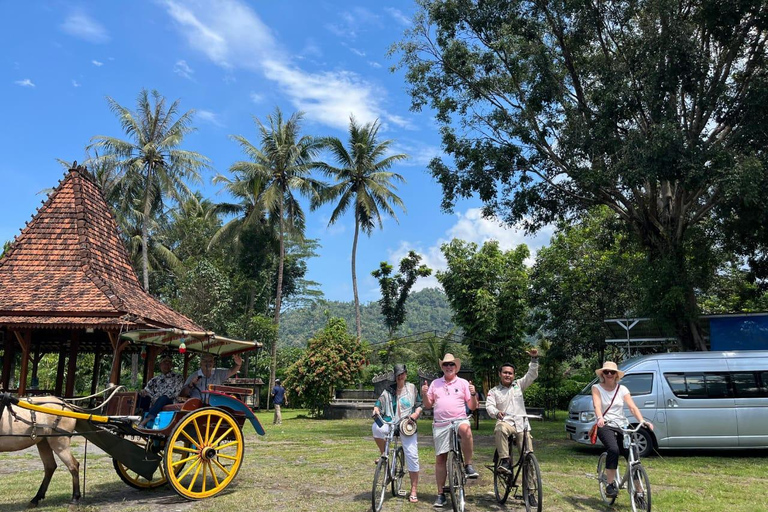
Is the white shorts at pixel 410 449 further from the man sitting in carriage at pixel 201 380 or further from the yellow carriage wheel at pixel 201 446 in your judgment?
the man sitting in carriage at pixel 201 380

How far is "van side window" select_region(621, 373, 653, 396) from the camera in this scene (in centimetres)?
1195

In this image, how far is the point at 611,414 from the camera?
702cm

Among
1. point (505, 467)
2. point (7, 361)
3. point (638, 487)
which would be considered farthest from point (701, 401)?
point (7, 361)

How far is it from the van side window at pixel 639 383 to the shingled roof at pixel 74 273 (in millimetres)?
9775

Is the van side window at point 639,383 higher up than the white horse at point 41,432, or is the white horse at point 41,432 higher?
the van side window at point 639,383

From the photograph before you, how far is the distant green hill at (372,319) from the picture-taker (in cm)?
9425

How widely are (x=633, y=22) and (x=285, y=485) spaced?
14.6 m

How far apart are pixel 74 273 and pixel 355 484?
8.19 m

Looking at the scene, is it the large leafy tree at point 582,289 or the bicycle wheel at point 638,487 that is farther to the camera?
the large leafy tree at point 582,289

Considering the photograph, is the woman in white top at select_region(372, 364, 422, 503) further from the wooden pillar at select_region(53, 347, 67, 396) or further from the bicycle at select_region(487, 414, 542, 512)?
the wooden pillar at select_region(53, 347, 67, 396)

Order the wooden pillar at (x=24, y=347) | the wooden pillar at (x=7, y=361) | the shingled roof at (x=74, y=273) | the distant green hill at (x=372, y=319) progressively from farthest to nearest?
1. the distant green hill at (x=372, y=319)
2. the wooden pillar at (x=7, y=361)
3. the wooden pillar at (x=24, y=347)
4. the shingled roof at (x=74, y=273)

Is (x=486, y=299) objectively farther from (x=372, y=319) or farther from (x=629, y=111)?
(x=372, y=319)

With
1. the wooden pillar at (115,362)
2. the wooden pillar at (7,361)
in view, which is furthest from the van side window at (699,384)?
the wooden pillar at (7,361)

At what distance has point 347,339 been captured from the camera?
2658 centimetres
